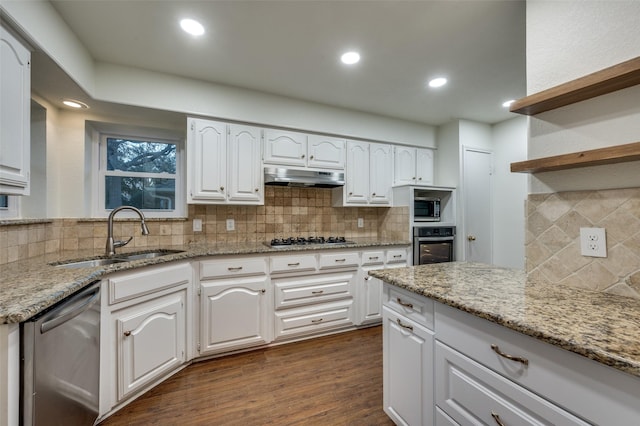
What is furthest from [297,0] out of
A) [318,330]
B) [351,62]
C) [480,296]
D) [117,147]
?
[318,330]

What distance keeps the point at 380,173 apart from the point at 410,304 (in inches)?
86.5

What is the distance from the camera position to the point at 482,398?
3.09 ft

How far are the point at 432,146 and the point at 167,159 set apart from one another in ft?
10.4

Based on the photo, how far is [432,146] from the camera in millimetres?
3564

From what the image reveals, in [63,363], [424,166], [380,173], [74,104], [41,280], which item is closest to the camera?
[63,363]

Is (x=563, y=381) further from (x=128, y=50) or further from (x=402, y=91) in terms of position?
(x=128, y=50)

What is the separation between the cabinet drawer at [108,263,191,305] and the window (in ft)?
3.34

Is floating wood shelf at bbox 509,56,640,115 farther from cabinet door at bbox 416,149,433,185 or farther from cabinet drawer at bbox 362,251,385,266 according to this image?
cabinet door at bbox 416,149,433,185

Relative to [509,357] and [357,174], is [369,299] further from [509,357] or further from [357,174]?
[509,357]

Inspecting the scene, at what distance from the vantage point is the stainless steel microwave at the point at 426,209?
3.11 meters

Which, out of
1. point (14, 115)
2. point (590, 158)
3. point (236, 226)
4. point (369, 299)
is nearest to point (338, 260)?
point (369, 299)

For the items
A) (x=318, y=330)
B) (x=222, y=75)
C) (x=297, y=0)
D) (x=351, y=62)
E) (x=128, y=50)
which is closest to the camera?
(x=297, y=0)

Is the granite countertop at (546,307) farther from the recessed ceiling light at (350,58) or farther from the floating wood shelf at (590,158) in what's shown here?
the recessed ceiling light at (350,58)

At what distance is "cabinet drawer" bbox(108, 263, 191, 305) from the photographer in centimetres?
156
